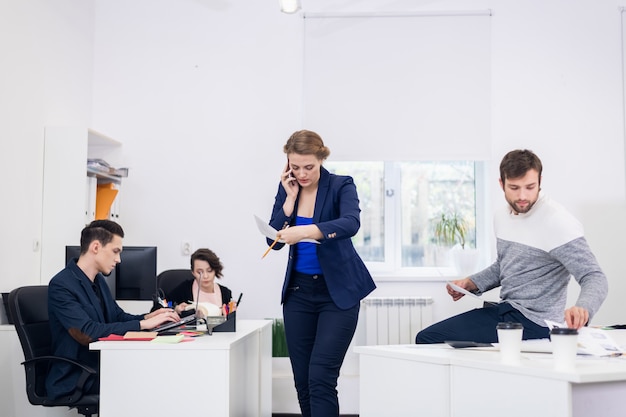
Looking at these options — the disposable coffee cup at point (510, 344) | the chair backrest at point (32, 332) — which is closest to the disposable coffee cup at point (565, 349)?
the disposable coffee cup at point (510, 344)

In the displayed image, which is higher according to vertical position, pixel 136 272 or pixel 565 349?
pixel 136 272

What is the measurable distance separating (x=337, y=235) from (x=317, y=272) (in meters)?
0.19

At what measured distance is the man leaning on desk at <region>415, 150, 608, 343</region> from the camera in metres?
2.47

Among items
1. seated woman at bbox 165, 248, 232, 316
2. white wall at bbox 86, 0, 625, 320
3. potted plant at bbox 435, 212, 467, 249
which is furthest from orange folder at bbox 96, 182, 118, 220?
potted plant at bbox 435, 212, 467, 249

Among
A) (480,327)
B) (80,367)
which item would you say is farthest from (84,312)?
(480,327)

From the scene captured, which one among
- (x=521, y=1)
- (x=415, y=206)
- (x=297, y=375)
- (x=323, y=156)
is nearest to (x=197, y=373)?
(x=297, y=375)

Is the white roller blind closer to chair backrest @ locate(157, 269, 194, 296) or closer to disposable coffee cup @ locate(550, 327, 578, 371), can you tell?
chair backrest @ locate(157, 269, 194, 296)

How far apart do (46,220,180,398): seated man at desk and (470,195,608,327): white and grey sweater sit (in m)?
1.39

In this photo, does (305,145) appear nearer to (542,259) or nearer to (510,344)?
(542,259)

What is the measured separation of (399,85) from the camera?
4.63 metres

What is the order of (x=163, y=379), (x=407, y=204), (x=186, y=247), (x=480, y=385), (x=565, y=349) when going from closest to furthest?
(x=565, y=349)
(x=480, y=385)
(x=163, y=379)
(x=186, y=247)
(x=407, y=204)

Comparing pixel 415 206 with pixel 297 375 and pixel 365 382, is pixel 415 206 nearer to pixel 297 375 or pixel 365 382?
pixel 297 375

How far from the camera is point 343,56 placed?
4.66 metres

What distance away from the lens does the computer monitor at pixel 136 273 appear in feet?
11.1
